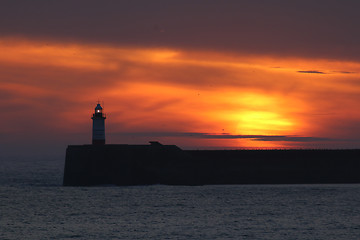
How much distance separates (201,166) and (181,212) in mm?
17328

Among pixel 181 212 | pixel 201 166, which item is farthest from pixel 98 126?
pixel 181 212

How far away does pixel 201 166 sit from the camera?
58.5 meters

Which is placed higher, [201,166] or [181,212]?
[201,166]

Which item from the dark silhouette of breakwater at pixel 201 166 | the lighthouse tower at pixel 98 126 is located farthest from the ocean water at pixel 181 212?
the lighthouse tower at pixel 98 126

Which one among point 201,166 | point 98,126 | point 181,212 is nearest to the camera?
point 181,212

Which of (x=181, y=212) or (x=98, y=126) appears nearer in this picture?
(x=181, y=212)

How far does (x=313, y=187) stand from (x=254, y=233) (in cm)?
2800

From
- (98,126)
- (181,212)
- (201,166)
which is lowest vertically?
(181,212)

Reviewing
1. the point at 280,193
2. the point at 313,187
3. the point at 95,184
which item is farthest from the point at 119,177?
the point at 313,187

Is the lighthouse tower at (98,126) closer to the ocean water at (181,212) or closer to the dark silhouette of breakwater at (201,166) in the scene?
the dark silhouette of breakwater at (201,166)

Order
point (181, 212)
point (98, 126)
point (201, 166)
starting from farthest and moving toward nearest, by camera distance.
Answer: point (201, 166), point (98, 126), point (181, 212)

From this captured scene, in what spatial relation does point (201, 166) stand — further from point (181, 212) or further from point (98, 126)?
point (181, 212)

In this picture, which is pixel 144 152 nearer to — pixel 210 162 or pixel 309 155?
pixel 210 162

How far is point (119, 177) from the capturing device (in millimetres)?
55219
